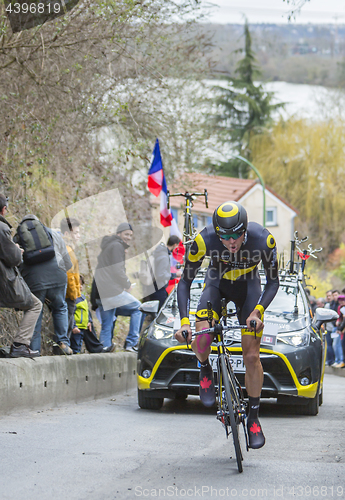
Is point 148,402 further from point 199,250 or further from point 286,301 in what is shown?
point 199,250

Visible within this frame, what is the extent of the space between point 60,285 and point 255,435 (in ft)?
14.1

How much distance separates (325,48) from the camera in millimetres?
68062

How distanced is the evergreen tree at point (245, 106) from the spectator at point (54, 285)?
45093 mm

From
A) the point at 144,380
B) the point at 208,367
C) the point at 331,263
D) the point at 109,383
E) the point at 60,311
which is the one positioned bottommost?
the point at 331,263

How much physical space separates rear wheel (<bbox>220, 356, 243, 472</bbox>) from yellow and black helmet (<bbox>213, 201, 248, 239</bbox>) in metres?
1.06

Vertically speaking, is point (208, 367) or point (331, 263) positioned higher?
point (208, 367)

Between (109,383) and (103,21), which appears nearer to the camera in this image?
(109,383)

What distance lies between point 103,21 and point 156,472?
348 inches

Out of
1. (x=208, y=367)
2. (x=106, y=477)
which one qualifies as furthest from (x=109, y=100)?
(x=106, y=477)

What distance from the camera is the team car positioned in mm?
8484

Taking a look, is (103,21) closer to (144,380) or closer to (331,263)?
(144,380)

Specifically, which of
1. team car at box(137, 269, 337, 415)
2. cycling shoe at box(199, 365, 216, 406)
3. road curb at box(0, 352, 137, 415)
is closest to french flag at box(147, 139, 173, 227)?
road curb at box(0, 352, 137, 415)

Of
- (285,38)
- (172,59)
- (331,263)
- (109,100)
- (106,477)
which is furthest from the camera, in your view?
(331,263)

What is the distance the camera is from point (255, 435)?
5.70 m
